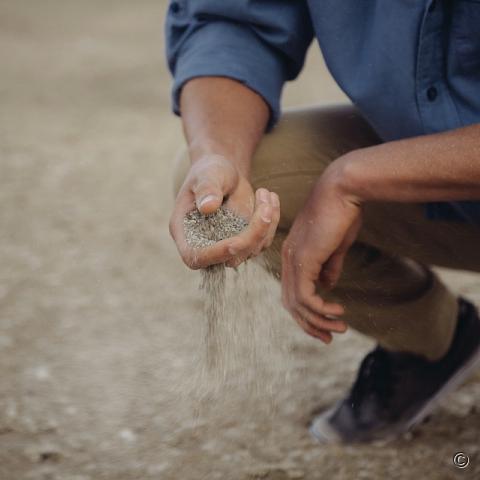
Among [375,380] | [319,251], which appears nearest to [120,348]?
[375,380]

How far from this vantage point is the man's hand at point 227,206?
1.43 meters

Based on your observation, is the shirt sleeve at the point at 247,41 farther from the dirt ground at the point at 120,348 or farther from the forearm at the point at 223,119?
the dirt ground at the point at 120,348

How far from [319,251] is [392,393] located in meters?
0.55

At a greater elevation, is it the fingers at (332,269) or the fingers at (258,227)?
the fingers at (258,227)

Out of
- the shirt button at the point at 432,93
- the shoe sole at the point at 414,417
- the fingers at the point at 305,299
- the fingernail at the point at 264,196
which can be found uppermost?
the shirt button at the point at 432,93

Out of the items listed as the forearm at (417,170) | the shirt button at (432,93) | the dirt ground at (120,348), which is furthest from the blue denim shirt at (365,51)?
the dirt ground at (120,348)

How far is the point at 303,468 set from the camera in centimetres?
185

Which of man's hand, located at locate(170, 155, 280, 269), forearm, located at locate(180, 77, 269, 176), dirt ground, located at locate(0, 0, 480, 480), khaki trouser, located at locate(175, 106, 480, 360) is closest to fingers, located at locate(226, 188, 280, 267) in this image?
man's hand, located at locate(170, 155, 280, 269)

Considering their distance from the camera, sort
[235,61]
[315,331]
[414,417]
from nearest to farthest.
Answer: [315,331] → [235,61] → [414,417]

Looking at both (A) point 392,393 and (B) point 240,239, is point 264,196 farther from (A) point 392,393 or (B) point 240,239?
(A) point 392,393

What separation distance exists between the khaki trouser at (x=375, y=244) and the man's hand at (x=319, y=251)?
179mm

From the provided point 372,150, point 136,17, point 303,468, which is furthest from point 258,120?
point 136,17

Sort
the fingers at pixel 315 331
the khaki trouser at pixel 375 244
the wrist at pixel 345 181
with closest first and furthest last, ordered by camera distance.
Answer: the wrist at pixel 345 181
the fingers at pixel 315 331
the khaki trouser at pixel 375 244

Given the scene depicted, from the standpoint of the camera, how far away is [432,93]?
5.13 ft
